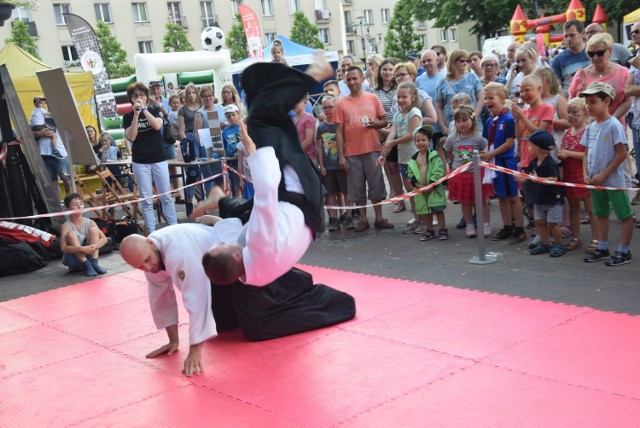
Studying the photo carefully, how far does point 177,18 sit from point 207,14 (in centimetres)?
243

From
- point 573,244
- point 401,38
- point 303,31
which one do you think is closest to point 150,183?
point 573,244

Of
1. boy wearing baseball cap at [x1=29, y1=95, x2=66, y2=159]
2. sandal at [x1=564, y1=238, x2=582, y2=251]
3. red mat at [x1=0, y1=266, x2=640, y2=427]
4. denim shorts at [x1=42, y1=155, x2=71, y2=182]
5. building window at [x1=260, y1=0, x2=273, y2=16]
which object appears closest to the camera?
red mat at [x1=0, y1=266, x2=640, y2=427]

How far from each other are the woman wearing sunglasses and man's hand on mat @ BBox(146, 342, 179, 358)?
185 inches

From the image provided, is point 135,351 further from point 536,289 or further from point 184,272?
point 536,289

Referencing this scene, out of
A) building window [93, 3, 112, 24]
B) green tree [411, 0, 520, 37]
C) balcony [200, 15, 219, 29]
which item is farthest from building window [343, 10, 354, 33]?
green tree [411, 0, 520, 37]

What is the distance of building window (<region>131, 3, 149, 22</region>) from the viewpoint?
162 ft

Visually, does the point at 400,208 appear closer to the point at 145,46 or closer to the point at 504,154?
the point at 504,154

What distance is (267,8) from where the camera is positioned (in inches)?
2116

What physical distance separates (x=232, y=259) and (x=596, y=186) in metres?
3.33

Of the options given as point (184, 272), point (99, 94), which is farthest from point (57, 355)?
point (99, 94)

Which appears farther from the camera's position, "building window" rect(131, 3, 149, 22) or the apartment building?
"building window" rect(131, 3, 149, 22)

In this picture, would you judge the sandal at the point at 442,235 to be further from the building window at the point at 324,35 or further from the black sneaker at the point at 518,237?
the building window at the point at 324,35

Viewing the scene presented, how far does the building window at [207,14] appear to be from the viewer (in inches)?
2052

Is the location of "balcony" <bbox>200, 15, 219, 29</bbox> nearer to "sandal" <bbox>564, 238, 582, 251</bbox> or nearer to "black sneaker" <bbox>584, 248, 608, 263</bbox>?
"sandal" <bbox>564, 238, 582, 251</bbox>
